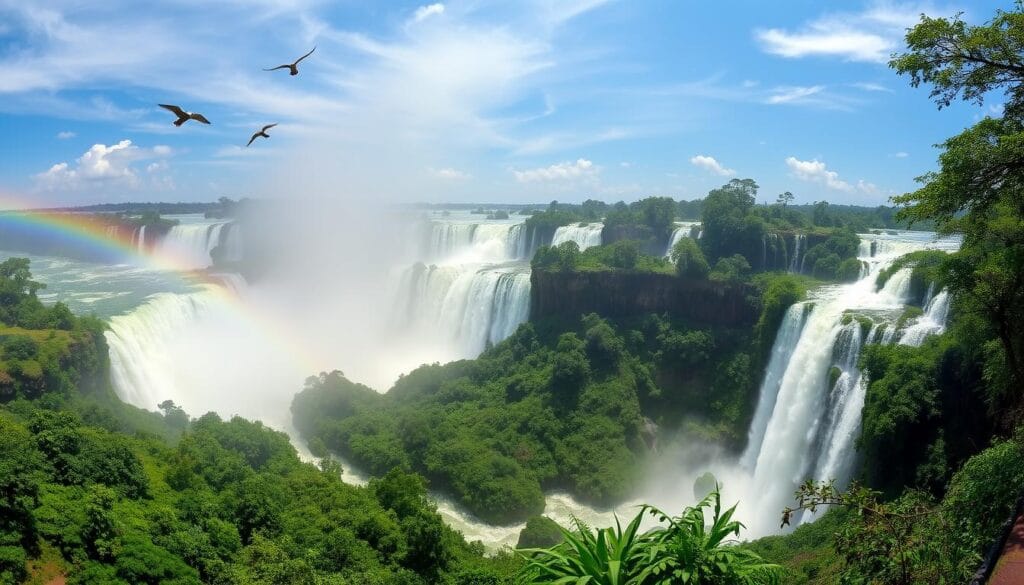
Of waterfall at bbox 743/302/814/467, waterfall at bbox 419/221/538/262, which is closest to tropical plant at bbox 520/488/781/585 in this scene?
waterfall at bbox 743/302/814/467

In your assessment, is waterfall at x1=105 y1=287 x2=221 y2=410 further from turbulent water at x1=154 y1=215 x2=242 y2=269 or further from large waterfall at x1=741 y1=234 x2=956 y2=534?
large waterfall at x1=741 y1=234 x2=956 y2=534

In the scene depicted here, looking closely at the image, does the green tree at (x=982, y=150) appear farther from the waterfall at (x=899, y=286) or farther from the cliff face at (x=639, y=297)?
the cliff face at (x=639, y=297)

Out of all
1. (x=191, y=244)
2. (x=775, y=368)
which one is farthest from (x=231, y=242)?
(x=775, y=368)

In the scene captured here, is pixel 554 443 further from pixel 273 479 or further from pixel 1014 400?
pixel 1014 400

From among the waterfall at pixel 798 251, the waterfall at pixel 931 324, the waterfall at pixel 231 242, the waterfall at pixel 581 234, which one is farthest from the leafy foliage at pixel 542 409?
the waterfall at pixel 231 242

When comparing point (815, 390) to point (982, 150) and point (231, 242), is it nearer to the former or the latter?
point (982, 150)
